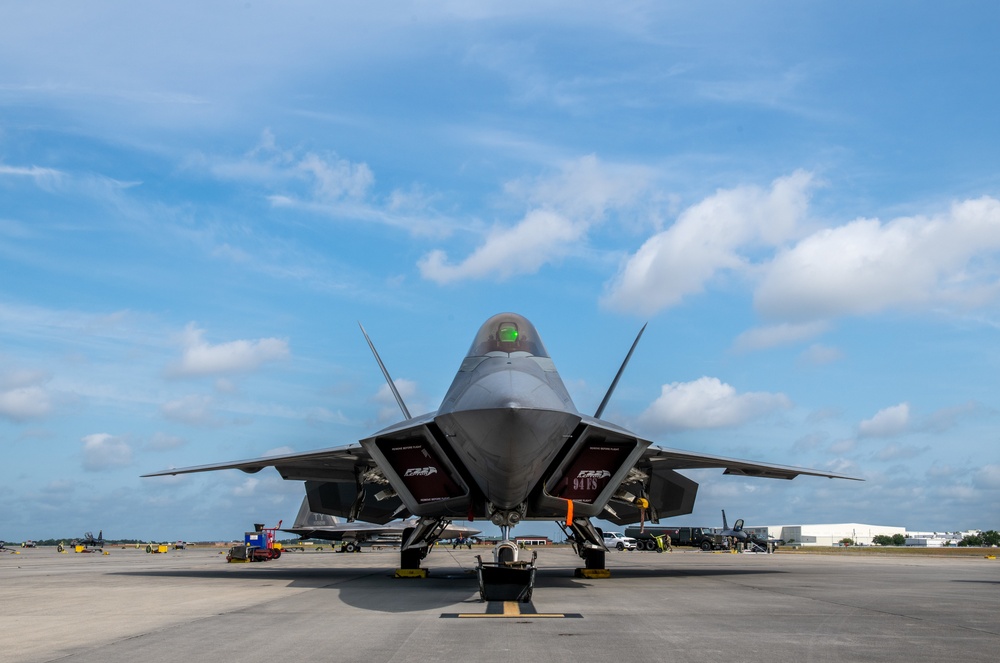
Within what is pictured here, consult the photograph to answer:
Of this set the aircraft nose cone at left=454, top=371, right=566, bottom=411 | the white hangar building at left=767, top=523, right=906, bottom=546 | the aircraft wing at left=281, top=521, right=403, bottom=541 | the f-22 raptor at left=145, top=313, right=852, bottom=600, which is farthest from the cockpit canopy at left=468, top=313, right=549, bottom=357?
the white hangar building at left=767, top=523, right=906, bottom=546

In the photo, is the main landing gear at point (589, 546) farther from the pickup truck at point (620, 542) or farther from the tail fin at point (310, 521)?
the pickup truck at point (620, 542)

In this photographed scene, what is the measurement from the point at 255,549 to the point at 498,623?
2409 cm

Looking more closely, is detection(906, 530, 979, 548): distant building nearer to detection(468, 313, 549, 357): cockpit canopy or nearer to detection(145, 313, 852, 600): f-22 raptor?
detection(145, 313, 852, 600): f-22 raptor

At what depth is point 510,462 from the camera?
11.0m

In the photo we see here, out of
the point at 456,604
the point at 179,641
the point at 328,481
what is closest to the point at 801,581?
the point at 456,604

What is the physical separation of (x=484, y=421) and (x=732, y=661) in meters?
4.79

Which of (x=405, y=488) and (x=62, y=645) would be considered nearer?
(x=62, y=645)

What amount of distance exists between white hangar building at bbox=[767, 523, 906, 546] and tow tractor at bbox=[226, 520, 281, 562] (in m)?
79.6

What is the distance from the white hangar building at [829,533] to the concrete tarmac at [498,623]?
93.2 m

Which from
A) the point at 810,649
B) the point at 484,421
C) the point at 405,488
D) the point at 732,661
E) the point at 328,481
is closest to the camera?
the point at 732,661

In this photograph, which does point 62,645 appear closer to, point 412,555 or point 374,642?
point 374,642

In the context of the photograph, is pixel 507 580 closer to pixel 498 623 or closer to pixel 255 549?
pixel 498 623

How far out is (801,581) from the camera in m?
17.0

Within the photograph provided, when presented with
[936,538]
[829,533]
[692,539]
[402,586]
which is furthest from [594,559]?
[936,538]
